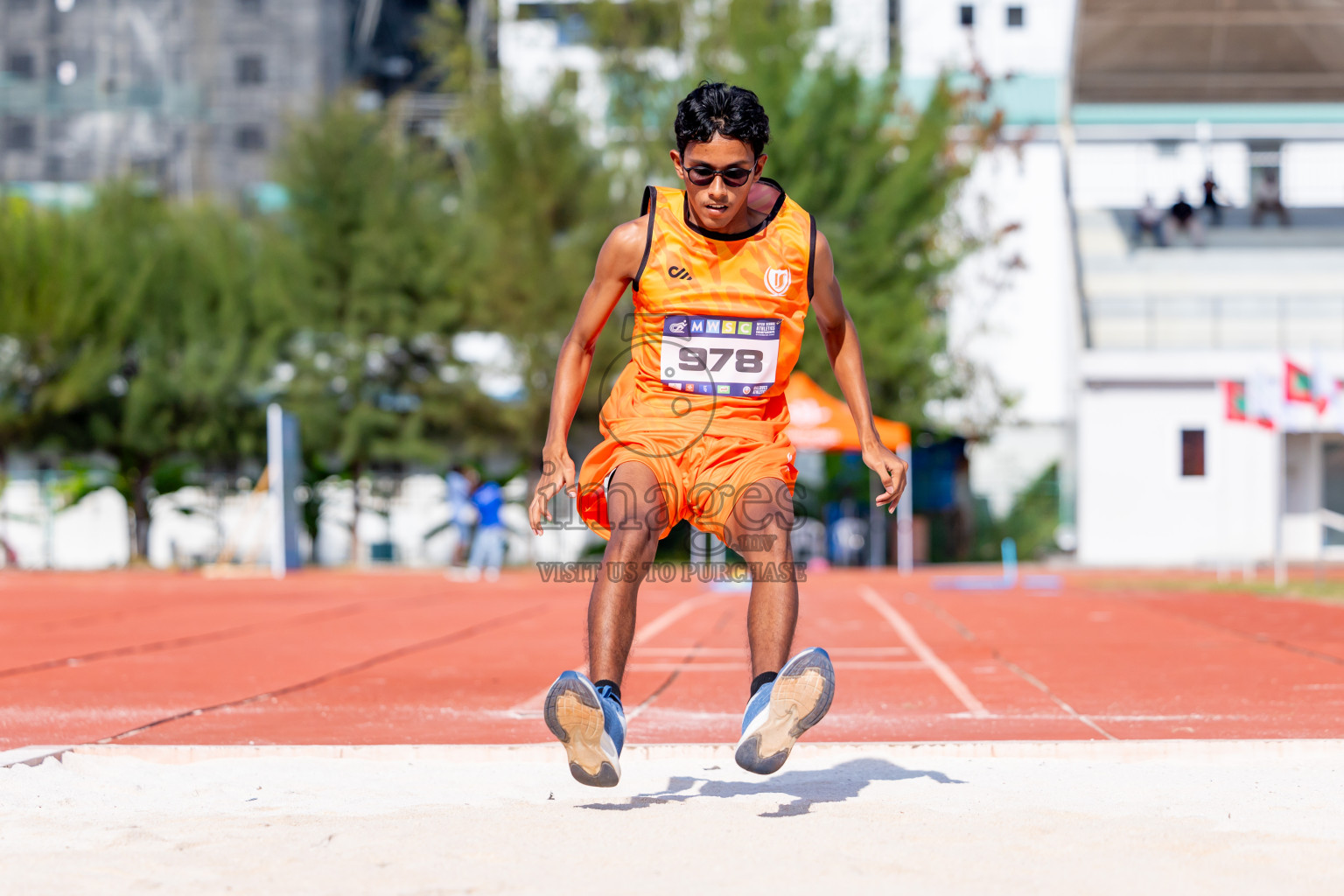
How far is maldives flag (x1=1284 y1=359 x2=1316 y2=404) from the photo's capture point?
18391 mm

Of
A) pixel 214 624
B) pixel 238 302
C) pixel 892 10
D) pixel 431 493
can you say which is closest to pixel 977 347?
pixel 892 10

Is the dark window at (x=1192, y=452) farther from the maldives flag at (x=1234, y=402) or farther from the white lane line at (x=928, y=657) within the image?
the white lane line at (x=928, y=657)

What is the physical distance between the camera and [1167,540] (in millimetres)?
28484

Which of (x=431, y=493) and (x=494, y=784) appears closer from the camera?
(x=494, y=784)

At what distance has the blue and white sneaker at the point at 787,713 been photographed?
173 inches

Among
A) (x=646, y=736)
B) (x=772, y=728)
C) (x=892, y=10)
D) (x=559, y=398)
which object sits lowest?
(x=646, y=736)

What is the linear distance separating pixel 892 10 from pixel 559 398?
153 feet

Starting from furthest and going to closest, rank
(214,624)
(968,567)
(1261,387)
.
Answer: (968,567) < (1261,387) < (214,624)

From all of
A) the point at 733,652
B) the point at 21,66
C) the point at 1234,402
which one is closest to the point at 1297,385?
the point at 1234,402

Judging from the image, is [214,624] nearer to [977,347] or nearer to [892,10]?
[977,347]

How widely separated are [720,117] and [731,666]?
619cm

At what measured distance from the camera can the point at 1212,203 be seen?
1339 inches

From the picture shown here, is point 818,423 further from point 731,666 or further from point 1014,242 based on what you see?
point 1014,242

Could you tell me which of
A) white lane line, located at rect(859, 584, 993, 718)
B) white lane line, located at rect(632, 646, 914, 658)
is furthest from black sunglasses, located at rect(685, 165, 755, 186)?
white lane line, located at rect(632, 646, 914, 658)
